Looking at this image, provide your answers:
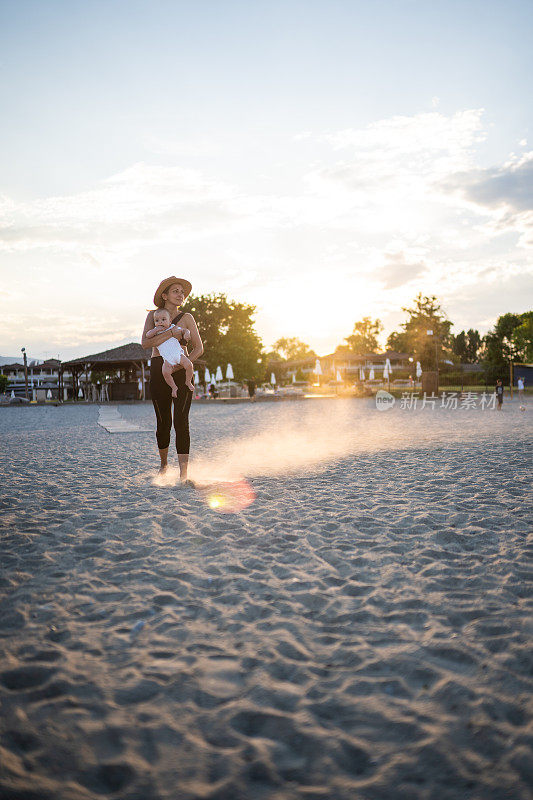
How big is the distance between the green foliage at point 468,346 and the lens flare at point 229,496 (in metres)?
104

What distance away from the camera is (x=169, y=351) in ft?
16.2

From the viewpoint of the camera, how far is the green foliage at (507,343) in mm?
52581

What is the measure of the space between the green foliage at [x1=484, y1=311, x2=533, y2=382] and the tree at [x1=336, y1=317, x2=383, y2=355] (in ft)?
131

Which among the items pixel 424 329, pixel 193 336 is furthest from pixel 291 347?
pixel 193 336

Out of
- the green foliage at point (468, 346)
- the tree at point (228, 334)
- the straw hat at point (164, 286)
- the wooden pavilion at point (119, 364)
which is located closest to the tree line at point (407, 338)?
the tree at point (228, 334)

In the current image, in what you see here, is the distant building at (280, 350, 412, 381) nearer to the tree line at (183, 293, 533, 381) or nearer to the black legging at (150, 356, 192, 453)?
the tree line at (183, 293, 533, 381)

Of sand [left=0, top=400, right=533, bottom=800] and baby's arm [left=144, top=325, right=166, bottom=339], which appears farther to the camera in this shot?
baby's arm [left=144, top=325, right=166, bottom=339]

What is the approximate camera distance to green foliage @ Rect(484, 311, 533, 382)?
5258 cm

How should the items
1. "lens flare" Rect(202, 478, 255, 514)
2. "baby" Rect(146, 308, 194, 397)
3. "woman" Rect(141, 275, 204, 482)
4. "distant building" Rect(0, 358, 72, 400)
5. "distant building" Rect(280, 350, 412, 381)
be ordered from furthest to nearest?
"distant building" Rect(0, 358, 72, 400) → "distant building" Rect(280, 350, 412, 381) → "woman" Rect(141, 275, 204, 482) → "baby" Rect(146, 308, 194, 397) → "lens flare" Rect(202, 478, 255, 514)

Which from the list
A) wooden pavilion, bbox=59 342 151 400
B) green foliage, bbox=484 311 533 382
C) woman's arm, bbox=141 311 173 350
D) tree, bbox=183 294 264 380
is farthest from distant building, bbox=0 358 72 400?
woman's arm, bbox=141 311 173 350

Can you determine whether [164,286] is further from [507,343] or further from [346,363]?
[346,363]

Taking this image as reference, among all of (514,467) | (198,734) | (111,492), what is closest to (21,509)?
(111,492)

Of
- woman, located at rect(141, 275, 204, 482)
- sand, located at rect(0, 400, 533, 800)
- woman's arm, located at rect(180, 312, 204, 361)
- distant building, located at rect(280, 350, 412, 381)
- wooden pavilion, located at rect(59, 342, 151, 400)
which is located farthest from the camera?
distant building, located at rect(280, 350, 412, 381)

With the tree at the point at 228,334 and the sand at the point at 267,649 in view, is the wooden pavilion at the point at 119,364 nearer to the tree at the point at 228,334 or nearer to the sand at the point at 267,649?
the tree at the point at 228,334
